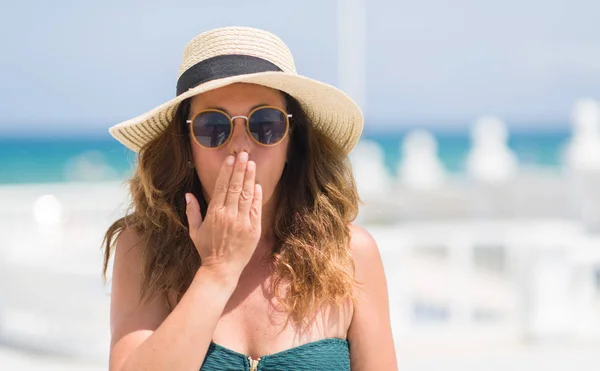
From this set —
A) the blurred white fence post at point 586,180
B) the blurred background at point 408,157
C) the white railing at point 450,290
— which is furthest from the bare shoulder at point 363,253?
the blurred white fence post at point 586,180

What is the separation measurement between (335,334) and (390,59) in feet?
236

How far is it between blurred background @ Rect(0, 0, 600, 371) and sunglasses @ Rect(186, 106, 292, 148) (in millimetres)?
659

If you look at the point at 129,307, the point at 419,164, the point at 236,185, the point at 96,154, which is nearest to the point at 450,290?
the point at 129,307

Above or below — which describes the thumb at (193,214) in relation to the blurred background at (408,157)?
below

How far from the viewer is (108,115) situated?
67688mm

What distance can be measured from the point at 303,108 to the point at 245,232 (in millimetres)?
474

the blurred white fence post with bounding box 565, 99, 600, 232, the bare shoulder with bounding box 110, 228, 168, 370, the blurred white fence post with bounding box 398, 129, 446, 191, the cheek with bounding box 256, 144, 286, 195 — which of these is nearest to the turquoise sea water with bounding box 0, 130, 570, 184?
the blurred white fence post with bounding box 398, 129, 446, 191

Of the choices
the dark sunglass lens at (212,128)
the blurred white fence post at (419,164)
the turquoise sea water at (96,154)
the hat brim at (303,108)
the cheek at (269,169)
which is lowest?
the cheek at (269,169)

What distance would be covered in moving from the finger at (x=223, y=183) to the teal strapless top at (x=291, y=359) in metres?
0.35

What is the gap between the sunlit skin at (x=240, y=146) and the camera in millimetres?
2004

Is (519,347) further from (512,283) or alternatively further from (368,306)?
(368,306)

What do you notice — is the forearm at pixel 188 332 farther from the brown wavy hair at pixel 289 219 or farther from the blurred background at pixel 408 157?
the blurred background at pixel 408 157

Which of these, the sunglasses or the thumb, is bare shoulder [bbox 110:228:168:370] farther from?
the sunglasses

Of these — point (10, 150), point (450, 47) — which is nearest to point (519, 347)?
point (10, 150)
